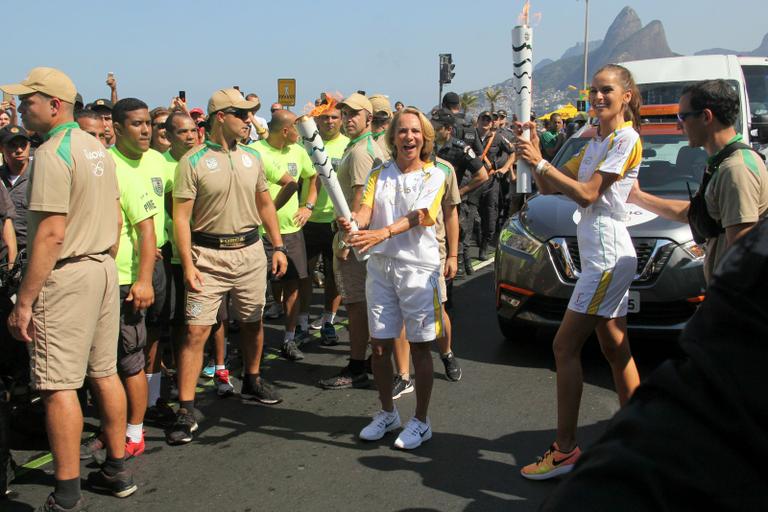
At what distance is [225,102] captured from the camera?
490 cm

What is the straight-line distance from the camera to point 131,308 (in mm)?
4426

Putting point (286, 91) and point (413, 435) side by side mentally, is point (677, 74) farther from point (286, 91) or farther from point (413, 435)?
point (413, 435)

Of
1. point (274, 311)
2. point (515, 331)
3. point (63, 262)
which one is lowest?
point (274, 311)

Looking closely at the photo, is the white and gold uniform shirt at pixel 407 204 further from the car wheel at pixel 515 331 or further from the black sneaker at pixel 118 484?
the car wheel at pixel 515 331

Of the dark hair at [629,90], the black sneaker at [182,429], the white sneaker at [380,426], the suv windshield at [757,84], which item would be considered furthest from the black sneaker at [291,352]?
the suv windshield at [757,84]

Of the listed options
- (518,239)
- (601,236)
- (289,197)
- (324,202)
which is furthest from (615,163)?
(324,202)

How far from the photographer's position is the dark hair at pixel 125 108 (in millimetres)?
4629

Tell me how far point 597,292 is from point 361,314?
2337 mm

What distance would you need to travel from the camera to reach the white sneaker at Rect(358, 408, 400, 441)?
464 cm

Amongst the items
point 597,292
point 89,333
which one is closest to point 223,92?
point 89,333

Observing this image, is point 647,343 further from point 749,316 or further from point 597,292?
point 749,316

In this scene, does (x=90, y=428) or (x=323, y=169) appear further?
(x=90, y=428)

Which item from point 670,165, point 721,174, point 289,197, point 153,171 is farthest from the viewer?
point 670,165

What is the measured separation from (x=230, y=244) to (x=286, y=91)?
8008mm
